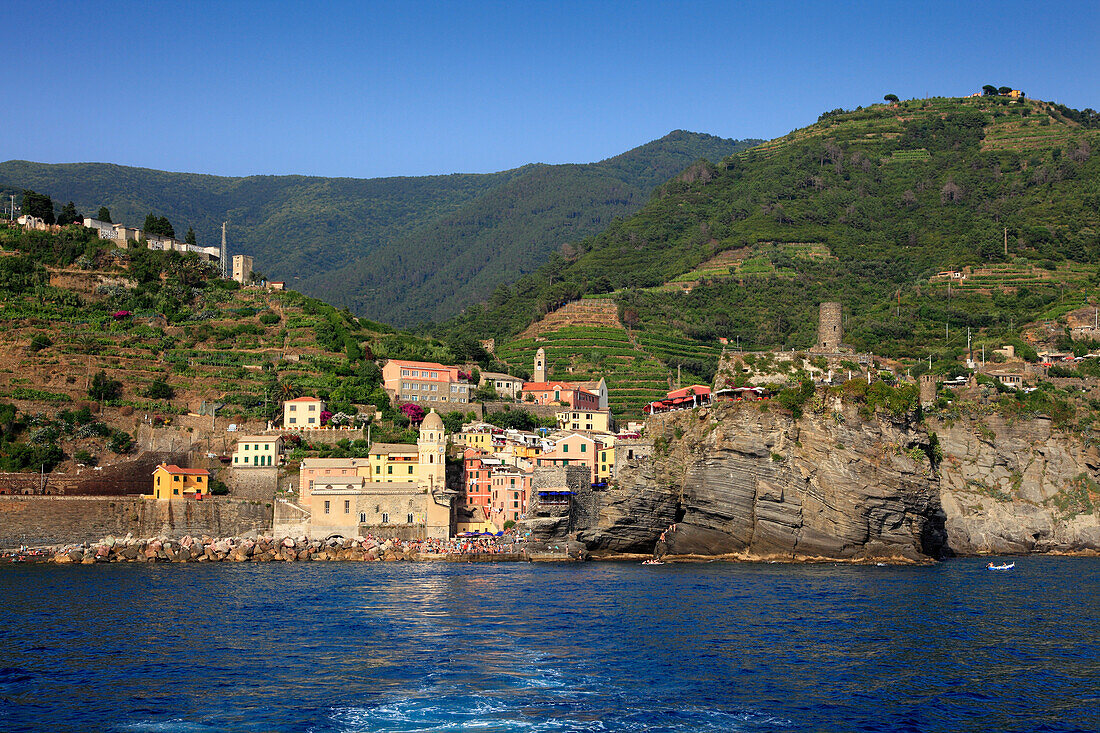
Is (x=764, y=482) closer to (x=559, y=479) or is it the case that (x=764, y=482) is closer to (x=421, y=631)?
(x=559, y=479)

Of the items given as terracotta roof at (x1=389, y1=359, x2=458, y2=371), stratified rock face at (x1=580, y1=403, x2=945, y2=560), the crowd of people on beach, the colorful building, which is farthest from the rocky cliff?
terracotta roof at (x1=389, y1=359, x2=458, y2=371)

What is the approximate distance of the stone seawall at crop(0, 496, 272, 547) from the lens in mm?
64125

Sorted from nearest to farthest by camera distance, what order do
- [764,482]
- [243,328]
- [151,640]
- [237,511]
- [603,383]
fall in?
[151,640]
[764,482]
[237,511]
[243,328]
[603,383]

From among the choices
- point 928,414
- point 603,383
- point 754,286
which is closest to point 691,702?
point 928,414

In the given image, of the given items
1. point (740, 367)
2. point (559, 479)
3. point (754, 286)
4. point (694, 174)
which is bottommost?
point (559, 479)

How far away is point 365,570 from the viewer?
193 feet

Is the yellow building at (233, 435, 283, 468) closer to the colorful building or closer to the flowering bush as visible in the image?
the colorful building

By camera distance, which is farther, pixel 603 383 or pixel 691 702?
pixel 603 383

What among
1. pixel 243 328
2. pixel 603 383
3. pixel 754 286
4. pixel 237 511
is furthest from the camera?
pixel 754 286

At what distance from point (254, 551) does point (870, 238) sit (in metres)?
102

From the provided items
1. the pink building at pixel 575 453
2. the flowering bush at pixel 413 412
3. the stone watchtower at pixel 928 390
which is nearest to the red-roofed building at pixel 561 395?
the flowering bush at pixel 413 412

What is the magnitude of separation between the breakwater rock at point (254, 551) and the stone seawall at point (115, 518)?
79 centimetres

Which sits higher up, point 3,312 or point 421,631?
point 3,312

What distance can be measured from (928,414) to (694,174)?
372 ft
